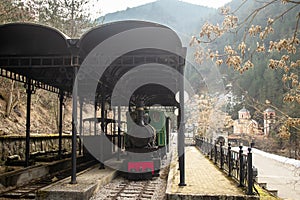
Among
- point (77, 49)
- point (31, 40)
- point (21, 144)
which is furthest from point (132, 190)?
point (21, 144)

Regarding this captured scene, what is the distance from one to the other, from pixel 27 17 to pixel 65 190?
564 inches

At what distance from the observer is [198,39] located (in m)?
4.46

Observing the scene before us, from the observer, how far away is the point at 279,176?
20609 mm

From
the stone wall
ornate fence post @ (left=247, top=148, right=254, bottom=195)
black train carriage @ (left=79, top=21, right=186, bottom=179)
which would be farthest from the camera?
the stone wall

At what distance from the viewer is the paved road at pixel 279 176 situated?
1657 cm

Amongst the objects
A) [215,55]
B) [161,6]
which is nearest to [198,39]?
[215,55]

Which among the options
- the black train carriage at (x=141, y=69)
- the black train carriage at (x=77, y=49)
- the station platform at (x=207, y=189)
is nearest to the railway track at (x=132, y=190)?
the black train carriage at (x=141, y=69)

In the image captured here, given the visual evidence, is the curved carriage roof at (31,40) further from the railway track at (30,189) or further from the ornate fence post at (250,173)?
the ornate fence post at (250,173)

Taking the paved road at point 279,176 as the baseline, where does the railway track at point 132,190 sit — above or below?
above

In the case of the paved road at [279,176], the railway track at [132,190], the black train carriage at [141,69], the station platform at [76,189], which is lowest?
the paved road at [279,176]

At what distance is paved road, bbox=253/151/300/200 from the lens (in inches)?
652

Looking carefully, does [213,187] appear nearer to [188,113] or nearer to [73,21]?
[73,21]

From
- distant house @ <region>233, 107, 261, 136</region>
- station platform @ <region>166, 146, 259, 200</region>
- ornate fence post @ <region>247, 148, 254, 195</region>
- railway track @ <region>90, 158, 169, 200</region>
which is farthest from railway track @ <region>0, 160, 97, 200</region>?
distant house @ <region>233, 107, 261, 136</region>

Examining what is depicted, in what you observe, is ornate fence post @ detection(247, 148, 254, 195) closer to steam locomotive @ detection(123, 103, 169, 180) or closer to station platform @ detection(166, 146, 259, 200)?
station platform @ detection(166, 146, 259, 200)
